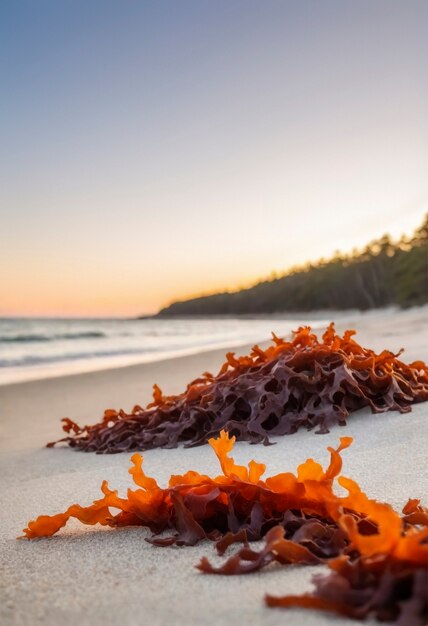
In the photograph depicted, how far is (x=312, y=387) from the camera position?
2.99 m

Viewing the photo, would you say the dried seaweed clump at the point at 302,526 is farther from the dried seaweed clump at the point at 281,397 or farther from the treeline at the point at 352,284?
the treeline at the point at 352,284

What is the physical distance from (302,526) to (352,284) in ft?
174

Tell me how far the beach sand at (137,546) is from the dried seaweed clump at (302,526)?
0.10ft

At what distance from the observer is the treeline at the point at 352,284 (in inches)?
1404

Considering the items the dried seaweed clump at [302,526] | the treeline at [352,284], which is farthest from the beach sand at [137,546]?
the treeline at [352,284]

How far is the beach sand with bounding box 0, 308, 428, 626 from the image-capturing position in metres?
1.13

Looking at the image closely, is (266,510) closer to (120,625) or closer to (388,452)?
(120,625)

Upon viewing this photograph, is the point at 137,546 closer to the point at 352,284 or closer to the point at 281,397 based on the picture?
the point at 281,397

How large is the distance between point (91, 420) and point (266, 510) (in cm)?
316

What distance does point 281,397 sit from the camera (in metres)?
2.98

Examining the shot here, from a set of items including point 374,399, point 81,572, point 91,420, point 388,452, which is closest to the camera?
point 81,572

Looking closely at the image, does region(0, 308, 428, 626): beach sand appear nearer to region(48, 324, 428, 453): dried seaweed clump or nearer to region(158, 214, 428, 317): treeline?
region(48, 324, 428, 453): dried seaweed clump

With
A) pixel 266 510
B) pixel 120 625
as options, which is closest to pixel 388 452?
pixel 266 510

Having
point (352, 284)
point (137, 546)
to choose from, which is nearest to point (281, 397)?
point (137, 546)
